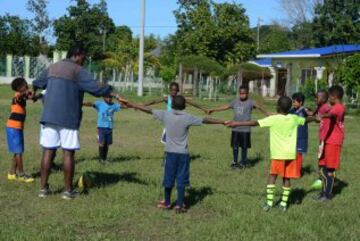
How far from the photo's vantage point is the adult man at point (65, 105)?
7.92 meters

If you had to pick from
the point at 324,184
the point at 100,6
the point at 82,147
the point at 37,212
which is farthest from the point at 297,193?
the point at 100,6

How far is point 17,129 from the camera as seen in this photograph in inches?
373

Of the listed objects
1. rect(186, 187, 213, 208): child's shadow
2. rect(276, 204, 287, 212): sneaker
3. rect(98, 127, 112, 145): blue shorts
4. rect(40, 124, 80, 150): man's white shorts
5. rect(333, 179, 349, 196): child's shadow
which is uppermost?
rect(40, 124, 80, 150): man's white shorts

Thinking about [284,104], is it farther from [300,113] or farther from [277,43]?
[277,43]

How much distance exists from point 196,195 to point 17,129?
2879 millimetres

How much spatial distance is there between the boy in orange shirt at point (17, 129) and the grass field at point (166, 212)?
0.80ft

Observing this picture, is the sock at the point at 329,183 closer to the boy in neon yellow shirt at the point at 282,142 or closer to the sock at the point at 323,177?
the sock at the point at 323,177

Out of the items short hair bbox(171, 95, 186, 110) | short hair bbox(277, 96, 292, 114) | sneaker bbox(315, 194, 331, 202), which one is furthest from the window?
short hair bbox(171, 95, 186, 110)

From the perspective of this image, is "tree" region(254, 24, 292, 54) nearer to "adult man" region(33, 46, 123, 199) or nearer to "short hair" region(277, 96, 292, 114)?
"short hair" region(277, 96, 292, 114)

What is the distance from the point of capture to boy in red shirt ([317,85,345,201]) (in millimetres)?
8742

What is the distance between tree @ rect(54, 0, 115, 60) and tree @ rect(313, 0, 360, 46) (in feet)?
75.7

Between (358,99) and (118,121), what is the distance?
13939 mm

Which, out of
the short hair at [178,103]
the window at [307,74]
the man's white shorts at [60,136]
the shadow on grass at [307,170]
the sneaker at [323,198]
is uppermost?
the window at [307,74]

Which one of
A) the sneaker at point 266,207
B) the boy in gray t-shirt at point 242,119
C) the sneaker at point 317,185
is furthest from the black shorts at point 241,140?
the sneaker at point 266,207
